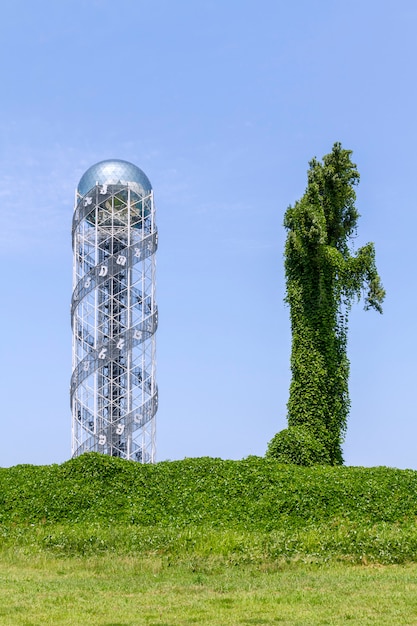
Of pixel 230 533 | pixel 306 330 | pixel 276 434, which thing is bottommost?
pixel 230 533

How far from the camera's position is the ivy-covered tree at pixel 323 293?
22234 mm

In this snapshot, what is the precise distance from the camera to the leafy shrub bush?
822 inches

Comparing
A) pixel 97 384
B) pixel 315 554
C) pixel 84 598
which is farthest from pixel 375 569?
pixel 97 384

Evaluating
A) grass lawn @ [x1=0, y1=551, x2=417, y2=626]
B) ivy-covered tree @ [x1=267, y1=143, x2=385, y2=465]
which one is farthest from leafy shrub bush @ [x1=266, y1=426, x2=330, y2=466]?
grass lawn @ [x1=0, y1=551, x2=417, y2=626]

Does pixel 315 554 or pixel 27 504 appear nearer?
pixel 315 554

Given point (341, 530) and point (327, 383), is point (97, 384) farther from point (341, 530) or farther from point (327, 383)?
point (341, 530)

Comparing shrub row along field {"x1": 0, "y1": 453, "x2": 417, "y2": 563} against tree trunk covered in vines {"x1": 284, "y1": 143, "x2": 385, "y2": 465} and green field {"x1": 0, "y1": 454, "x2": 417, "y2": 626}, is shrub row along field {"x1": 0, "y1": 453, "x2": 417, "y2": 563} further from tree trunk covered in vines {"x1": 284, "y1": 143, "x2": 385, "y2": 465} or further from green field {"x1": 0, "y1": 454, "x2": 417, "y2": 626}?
tree trunk covered in vines {"x1": 284, "y1": 143, "x2": 385, "y2": 465}

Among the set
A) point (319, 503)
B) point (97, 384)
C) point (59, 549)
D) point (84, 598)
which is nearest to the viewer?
point (84, 598)

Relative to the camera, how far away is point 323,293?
2292 centimetres

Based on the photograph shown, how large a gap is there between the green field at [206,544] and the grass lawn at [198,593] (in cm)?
Answer: 3

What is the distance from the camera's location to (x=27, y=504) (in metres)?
17.6

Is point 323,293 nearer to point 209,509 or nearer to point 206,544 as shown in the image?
point 209,509

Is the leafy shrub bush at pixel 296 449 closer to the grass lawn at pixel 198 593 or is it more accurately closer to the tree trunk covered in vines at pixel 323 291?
the tree trunk covered in vines at pixel 323 291

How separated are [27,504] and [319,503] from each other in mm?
7092
